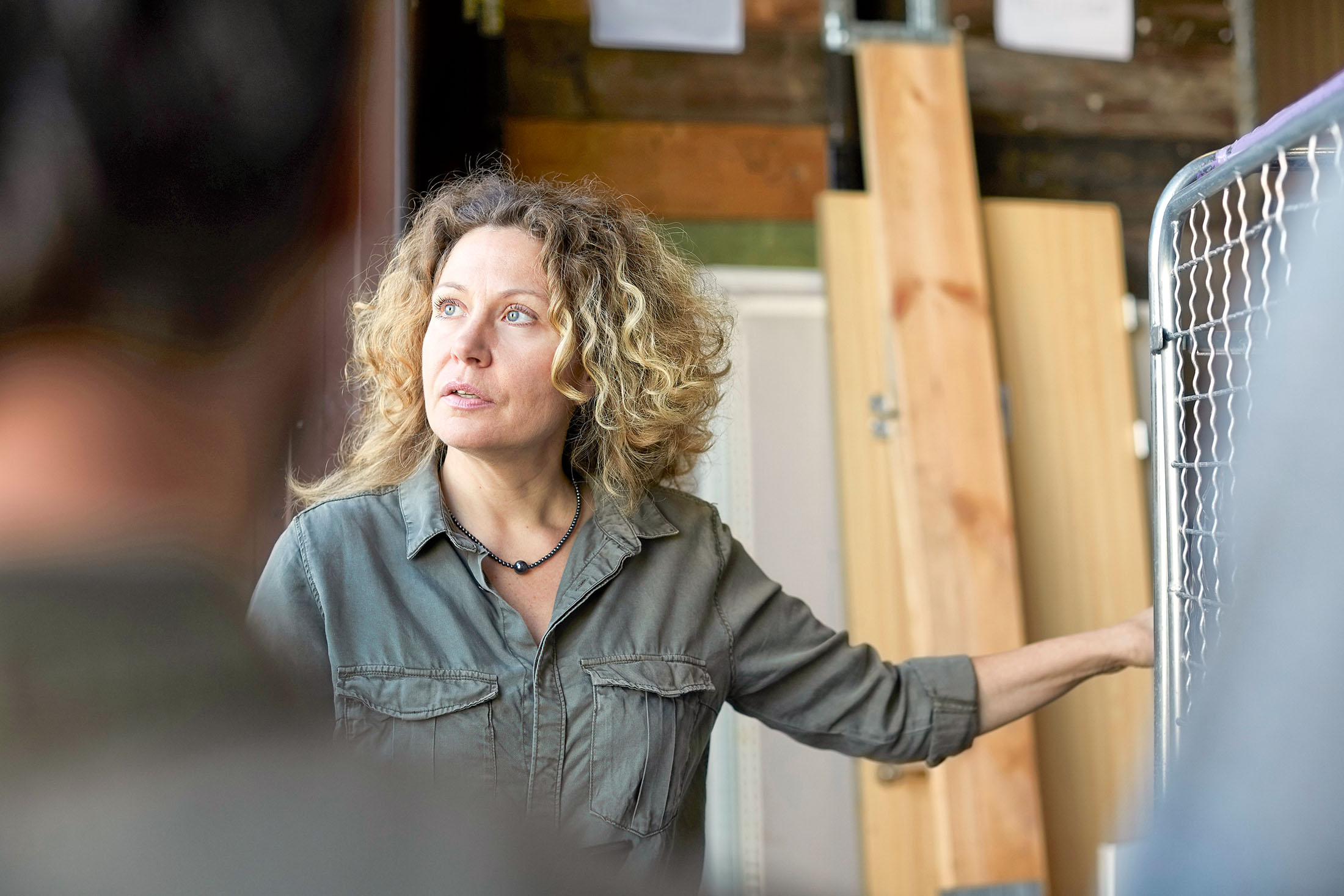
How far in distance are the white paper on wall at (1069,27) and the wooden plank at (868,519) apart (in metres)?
0.63

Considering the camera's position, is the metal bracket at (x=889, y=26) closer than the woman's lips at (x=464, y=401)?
No

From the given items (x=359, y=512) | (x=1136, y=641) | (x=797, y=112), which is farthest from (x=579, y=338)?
(x=797, y=112)

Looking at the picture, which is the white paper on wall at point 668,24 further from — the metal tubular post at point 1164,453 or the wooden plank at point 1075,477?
the metal tubular post at point 1164,453

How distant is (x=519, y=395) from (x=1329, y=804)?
96 cm

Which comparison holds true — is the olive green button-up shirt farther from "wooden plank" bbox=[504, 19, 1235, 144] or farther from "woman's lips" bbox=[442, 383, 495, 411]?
"wooden plank" bbox=[504, 19, 1235, 144]

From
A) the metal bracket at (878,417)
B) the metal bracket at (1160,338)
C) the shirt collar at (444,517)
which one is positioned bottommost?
the shirt collar at (444,517)

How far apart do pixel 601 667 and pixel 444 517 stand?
0.23 m

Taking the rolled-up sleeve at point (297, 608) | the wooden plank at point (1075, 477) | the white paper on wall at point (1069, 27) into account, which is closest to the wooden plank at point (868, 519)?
the wooden plank at point (1075, 477)

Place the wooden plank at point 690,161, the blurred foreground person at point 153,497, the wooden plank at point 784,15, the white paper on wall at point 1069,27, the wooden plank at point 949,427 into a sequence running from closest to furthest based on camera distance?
the blurred foreground person at point 153,497 → the wooden plank at point 949,427 → the wooden plank at point 690,161 → the wooden plank at point 784,15 → the white paper on wall at point 1069,27

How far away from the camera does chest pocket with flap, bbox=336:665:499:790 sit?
1.04 m

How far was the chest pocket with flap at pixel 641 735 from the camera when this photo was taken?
1.13 m

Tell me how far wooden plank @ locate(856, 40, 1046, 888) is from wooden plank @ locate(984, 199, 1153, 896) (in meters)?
0.16

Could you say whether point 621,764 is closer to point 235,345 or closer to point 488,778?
point 488,778

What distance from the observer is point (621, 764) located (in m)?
1.14
